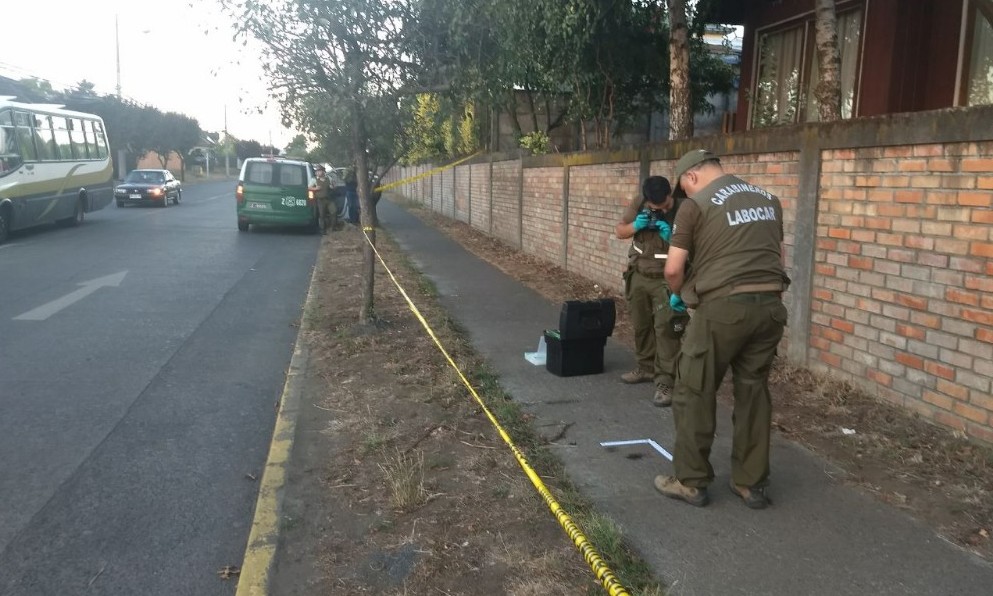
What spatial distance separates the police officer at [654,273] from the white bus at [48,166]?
14.0 meters

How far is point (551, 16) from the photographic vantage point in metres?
10.2

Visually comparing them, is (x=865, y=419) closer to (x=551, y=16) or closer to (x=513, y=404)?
(x=513, y=404)

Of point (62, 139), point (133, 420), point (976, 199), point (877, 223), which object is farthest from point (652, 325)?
point (62, 139)

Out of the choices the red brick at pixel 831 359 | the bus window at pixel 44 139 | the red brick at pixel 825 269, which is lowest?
the red brick at pixel 831 359

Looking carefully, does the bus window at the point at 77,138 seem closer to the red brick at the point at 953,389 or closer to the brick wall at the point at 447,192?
the brick wall at the point at 447,192

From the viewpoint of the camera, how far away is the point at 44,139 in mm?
16844

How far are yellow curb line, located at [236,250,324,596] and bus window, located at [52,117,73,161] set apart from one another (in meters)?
14.5

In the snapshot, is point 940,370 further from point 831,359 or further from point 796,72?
point 796,72

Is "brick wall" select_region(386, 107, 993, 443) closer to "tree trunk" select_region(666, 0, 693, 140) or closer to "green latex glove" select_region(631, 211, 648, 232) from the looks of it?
"green latex glove" select_region(631, 211, 648, 232)

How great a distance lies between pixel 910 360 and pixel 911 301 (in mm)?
363

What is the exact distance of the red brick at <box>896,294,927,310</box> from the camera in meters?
4.68

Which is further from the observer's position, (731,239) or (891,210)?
(891,210)

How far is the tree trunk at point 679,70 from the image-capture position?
8.97 meters

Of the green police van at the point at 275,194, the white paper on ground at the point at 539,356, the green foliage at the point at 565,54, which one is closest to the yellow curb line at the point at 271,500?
the white paper on ground at the point at 539,356
